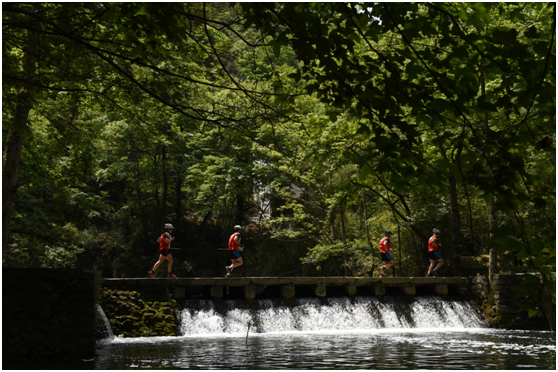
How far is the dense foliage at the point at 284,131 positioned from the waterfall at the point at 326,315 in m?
2.19

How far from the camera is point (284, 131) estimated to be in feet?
40.4

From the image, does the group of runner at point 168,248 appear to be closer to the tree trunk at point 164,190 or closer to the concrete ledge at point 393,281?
the concrete ledge at point 393,281

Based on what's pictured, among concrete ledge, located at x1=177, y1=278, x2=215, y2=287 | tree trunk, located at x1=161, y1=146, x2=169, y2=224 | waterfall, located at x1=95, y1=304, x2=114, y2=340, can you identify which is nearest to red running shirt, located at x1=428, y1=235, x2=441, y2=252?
concrete ledge, located at x1=177, y1=278, x2=215, y2=287

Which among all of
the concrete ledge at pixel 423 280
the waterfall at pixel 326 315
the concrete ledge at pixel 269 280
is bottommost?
the waterfall at pixel 326 315

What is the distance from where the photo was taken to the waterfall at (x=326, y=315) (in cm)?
1284

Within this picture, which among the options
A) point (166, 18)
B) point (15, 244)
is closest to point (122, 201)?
point (15, 244)

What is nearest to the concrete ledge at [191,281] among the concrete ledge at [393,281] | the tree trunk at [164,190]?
the concrete ledge at [393,281]

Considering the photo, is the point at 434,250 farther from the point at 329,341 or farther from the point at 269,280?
the point at 329,341

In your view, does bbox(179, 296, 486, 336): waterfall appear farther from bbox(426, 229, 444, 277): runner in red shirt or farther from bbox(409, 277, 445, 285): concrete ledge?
bbox(426, 229, 444, 277): runner in red shirt

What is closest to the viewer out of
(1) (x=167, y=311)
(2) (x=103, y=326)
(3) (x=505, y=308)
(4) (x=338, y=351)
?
(4) (x=338, y=351)

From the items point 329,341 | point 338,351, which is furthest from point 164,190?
point 338,351

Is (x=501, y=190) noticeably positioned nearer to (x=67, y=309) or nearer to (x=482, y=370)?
(x=482, y=370)

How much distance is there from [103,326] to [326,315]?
227 inches

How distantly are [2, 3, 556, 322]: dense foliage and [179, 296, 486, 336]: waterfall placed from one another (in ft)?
7.17
